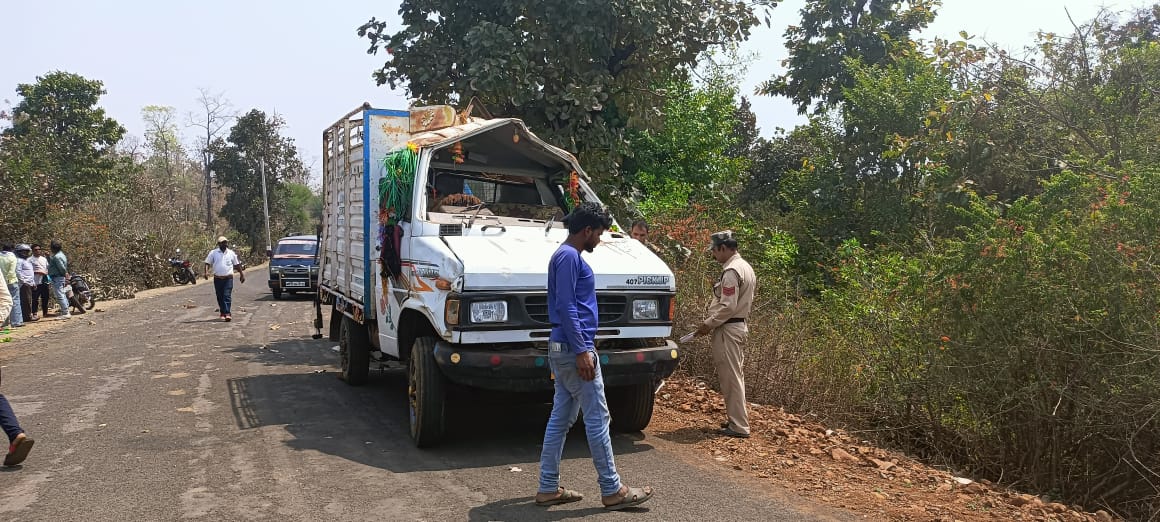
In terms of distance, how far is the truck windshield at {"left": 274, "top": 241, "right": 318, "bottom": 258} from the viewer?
72.3 feet

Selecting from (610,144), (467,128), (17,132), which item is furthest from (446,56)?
(17,132)

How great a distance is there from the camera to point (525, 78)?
1163cm

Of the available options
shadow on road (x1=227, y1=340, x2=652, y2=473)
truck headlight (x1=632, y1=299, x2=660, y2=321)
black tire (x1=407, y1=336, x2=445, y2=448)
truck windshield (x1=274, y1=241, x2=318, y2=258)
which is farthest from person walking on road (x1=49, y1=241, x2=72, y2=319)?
truck headlight (x1=632, y1=299, x2=660, y2=321)

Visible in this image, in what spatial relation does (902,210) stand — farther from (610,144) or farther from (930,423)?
(930,423)

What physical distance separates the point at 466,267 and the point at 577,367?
4.36ft

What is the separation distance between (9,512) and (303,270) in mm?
17261

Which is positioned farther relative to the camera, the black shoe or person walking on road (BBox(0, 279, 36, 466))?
the black shoe

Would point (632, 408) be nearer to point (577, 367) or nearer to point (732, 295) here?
point (732, 295)

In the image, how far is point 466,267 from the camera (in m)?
5.66

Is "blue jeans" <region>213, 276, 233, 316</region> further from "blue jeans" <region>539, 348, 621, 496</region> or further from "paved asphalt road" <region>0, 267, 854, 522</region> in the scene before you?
"blue jeans" <region>539, 348, 621, 496</region>

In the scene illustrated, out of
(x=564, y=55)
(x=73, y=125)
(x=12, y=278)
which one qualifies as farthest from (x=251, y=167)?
(x=564, y=55)

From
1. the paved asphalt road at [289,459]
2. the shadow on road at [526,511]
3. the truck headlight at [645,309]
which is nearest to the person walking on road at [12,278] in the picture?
the paved asphalt road at [289,459]

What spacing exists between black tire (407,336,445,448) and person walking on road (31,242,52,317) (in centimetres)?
1434

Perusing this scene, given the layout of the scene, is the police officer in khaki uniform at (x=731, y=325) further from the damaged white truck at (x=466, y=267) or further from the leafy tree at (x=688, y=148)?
the leafy tree at (x=688, y=148)
